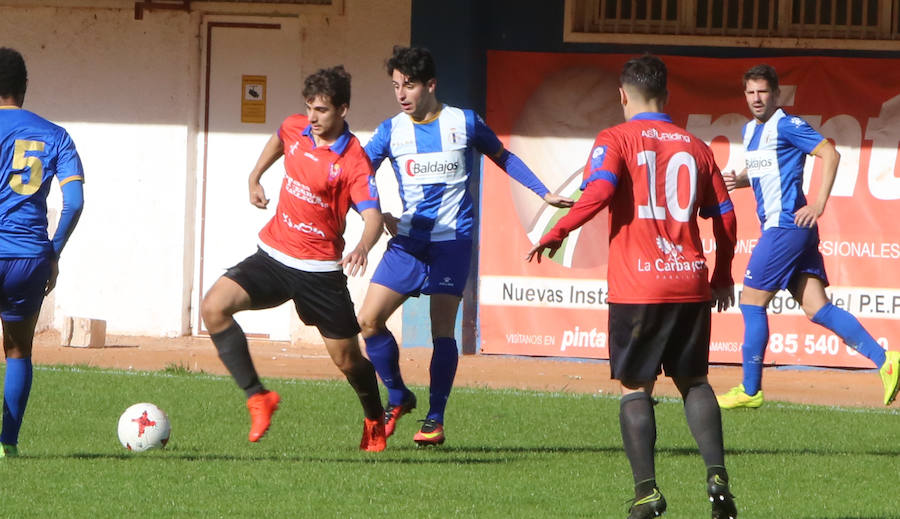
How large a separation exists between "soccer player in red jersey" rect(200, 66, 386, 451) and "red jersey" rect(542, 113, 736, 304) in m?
1.68

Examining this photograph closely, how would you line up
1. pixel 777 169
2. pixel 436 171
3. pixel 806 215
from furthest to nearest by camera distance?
pixel 777 169, pixel 806 215, pixel 436 171

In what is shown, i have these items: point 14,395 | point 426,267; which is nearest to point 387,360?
point 426,267

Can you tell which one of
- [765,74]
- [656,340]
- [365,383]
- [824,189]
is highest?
[765,74]

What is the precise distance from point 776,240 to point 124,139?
7445 mm

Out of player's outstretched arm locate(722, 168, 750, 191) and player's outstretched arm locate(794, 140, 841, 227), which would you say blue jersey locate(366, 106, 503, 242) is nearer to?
player's outstretched arm locate(722, 168, 750, 191)

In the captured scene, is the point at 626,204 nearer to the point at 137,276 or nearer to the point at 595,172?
the point at 595,172

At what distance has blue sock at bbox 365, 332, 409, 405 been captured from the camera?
27.3 feet

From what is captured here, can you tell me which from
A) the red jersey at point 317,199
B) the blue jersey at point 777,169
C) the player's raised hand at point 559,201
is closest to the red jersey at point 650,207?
the player's raised hand at point 559,201

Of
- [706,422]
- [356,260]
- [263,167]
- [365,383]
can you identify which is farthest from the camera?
[263,167]

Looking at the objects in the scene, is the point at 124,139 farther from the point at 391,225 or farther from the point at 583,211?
the point at 583,211

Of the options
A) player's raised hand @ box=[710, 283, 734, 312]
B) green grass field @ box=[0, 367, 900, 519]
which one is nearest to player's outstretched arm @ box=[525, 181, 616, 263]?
player's raised hand @ box=[710, 283, 734, 312]

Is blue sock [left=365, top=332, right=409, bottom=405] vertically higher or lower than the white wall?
lower

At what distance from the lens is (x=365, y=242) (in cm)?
722

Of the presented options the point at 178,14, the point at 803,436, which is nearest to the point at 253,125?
the point at 178,14
